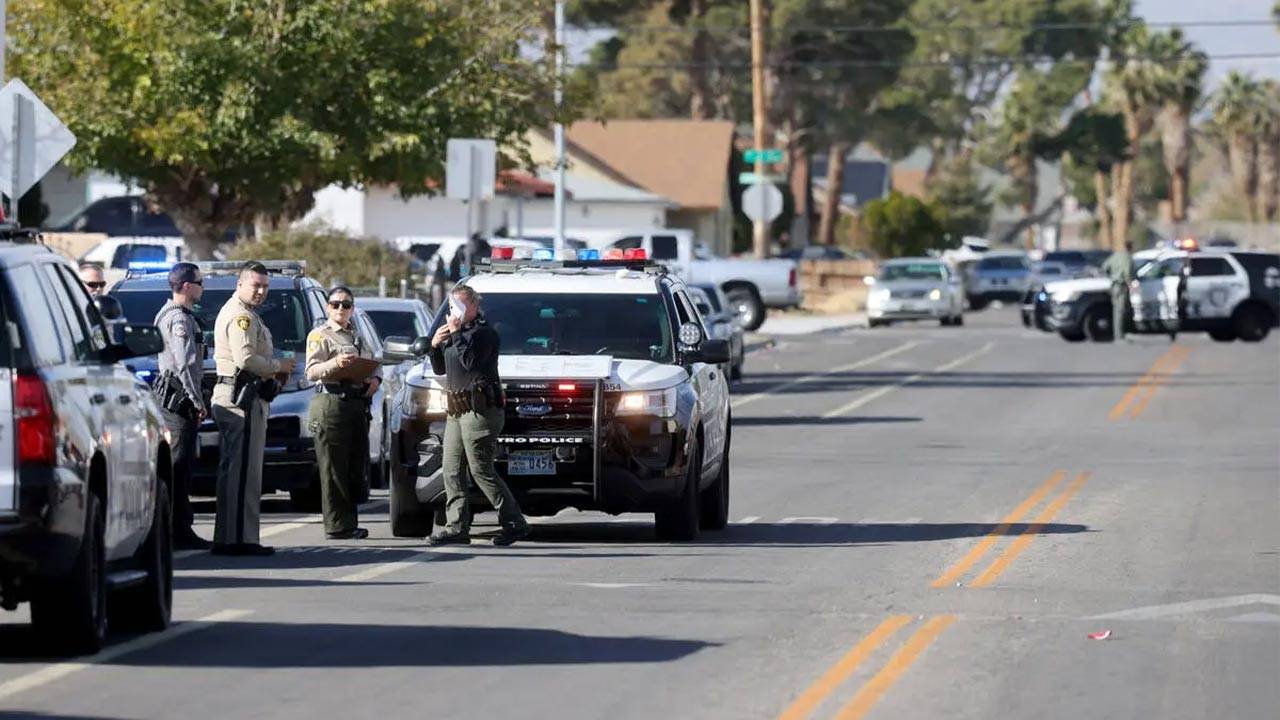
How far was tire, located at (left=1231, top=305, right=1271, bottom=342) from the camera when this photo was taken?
51562mm

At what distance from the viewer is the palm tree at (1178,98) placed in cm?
12419

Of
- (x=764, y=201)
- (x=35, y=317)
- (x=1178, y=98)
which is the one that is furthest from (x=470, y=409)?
(x=1178, y=98)

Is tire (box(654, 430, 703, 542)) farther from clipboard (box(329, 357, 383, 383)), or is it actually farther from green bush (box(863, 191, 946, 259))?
green bush (box(863, 191, 946, 259))

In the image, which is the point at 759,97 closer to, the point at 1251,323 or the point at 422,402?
the point at 1251,323

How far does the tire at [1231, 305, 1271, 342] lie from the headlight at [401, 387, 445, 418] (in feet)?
118

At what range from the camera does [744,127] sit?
120m

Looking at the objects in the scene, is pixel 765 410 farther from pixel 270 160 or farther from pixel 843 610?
pixel 843 610

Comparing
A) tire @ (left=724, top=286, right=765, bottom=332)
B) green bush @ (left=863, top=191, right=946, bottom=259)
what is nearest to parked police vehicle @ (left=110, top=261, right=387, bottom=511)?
tire @ (left=724, top=286, right=765, bottom=332)

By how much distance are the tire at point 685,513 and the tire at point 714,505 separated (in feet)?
2.30

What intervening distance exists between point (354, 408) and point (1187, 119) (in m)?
115

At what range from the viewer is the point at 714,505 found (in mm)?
18656

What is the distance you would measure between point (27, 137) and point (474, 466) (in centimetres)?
601

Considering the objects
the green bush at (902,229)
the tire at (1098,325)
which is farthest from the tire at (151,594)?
the green bush at (902,229)

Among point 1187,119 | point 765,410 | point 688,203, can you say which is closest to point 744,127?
point 1187,119
